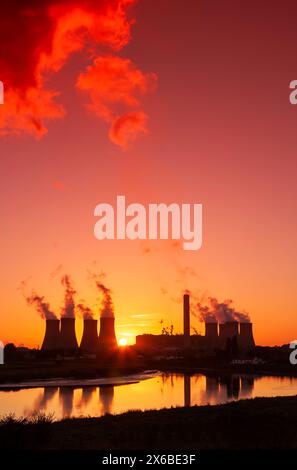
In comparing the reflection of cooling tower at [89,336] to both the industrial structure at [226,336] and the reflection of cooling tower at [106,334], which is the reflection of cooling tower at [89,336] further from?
the industrial structure at [226,336]

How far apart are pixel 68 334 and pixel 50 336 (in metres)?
2.64

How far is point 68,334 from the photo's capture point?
79125mm

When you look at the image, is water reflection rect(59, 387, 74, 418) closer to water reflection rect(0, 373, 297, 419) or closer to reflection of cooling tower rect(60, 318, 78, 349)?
water reflection rect(0, 373, 297, 419)

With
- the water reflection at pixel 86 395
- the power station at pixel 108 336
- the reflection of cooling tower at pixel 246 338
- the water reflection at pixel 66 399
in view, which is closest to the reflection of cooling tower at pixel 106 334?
the power station at pixel 108 336

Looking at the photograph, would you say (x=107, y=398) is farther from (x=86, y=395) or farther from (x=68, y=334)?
(x=68, y=334)

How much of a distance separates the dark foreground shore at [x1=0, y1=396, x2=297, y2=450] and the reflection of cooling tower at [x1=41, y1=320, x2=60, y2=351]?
194 feet

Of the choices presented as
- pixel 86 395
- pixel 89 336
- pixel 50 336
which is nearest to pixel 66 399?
pixel 86 395

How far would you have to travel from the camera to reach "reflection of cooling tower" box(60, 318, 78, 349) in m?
78.8

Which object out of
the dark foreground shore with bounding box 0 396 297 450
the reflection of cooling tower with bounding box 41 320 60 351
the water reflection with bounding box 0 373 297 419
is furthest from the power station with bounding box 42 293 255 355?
the dark foreground shore with bounding box 0 396 297 450
